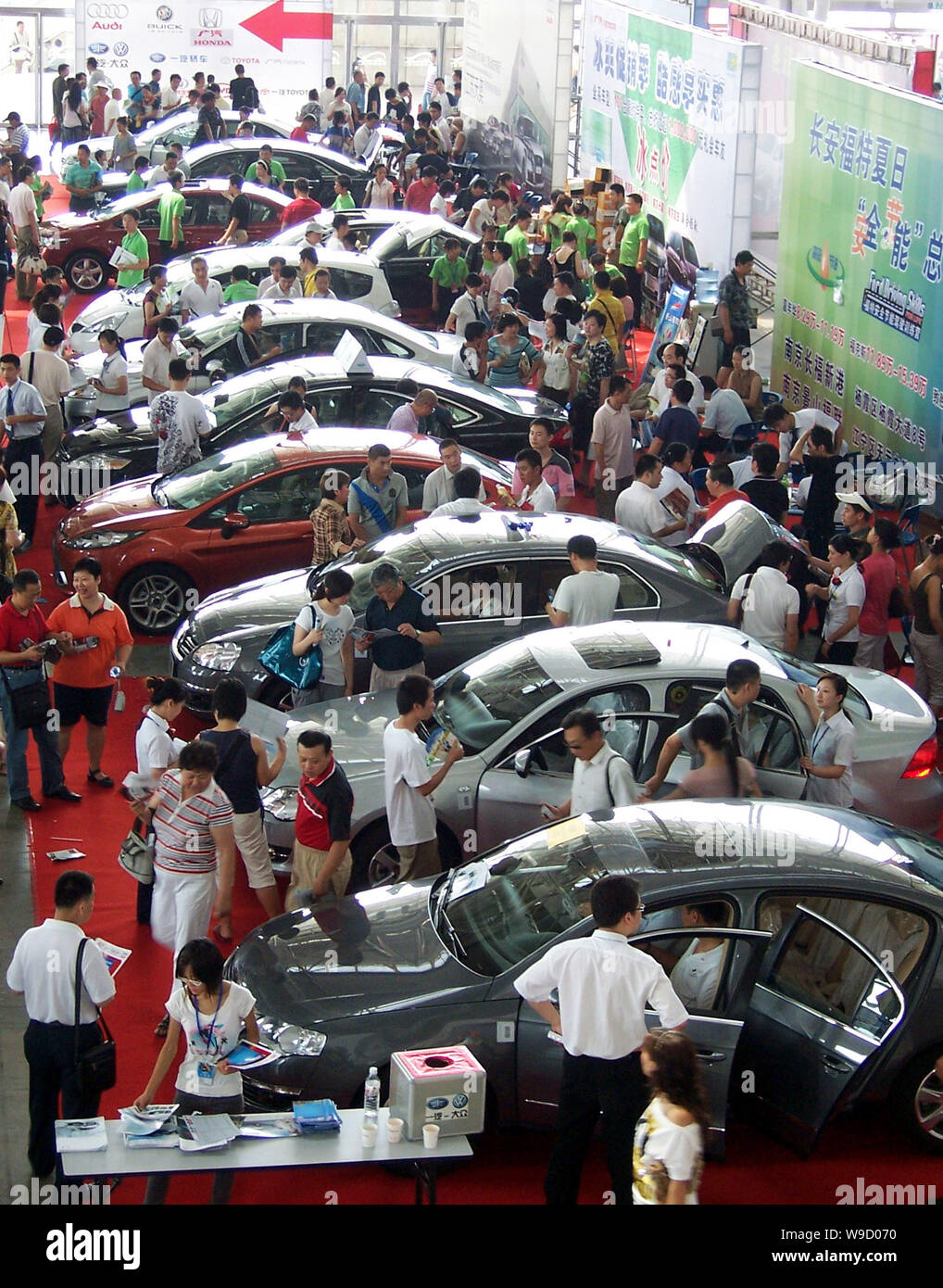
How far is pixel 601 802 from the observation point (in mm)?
7254

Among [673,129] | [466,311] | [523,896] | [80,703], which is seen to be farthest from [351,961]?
[673,129]

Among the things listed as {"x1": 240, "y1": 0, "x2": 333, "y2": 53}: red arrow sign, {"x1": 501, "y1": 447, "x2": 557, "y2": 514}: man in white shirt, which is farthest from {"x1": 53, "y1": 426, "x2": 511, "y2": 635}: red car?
{"x1": 240, "y1": 0, "x2": 333, "y2": 53}: red arrow sign

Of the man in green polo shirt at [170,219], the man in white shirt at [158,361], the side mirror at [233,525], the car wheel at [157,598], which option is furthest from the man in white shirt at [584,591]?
the man in green polo shirt at [170,219]

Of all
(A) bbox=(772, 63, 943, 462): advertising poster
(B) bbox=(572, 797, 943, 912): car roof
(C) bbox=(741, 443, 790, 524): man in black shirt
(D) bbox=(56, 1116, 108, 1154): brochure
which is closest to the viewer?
(D) bbox=(56, 1116, 108, 1154): brochure

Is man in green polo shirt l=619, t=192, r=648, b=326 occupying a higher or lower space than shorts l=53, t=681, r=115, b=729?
higher

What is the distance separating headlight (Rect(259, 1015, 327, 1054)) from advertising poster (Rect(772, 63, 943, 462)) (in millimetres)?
9140

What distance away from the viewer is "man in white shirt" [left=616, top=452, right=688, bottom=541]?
1145 centimetres

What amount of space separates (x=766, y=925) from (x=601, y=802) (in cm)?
116

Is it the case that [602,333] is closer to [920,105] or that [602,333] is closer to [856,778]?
[920,105]

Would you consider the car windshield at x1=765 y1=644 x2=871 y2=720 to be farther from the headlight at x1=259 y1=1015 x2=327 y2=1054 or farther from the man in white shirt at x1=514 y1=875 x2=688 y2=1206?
the headlight at x1=259 y1=1015 x2=327 y2=1054

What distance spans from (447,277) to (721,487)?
8.99m

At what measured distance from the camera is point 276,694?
9922 millimetres

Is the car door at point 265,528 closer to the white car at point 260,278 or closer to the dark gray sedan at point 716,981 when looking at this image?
the dark gray sedan at point 716,981
